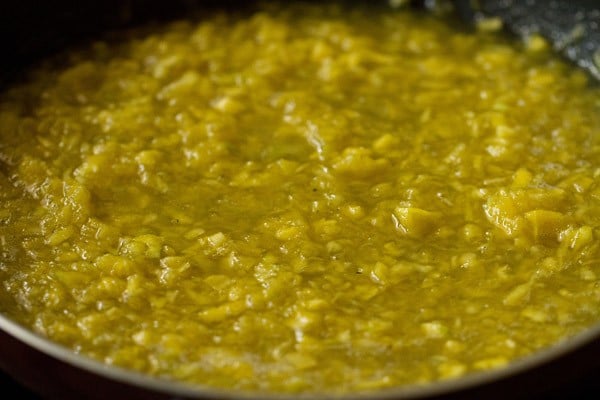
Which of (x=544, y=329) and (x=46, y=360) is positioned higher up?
(x=46, y=360)

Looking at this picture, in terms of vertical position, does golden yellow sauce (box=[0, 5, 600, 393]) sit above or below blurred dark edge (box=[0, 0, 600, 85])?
below

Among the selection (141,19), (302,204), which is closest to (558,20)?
(302,204)

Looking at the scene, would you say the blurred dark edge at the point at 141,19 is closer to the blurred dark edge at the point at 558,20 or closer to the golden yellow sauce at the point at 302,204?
the blurred dark edge at the point at 558,20

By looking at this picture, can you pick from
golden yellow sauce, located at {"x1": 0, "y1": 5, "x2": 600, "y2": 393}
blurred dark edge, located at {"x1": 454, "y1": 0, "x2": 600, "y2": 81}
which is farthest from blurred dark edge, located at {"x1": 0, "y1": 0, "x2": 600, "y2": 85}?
golden yellow sauce, located at {"x1": 0, "y1": 5, "x2": 600, "y2": 393}

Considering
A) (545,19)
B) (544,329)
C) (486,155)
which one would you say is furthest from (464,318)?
(545,19)

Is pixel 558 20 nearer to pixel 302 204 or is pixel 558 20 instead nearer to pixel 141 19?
pixel 302 204

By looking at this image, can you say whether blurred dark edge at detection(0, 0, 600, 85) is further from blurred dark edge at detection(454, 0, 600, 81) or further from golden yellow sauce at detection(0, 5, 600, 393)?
golden yellow sauce at detection(0, 5, 600, 393)

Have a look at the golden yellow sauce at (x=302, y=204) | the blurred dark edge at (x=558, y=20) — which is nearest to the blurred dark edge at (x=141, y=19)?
the blurred dark edge at (x=558, y=20)

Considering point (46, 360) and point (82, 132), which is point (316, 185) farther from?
point (46, 360)

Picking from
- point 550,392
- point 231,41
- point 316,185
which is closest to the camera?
point 550,392
